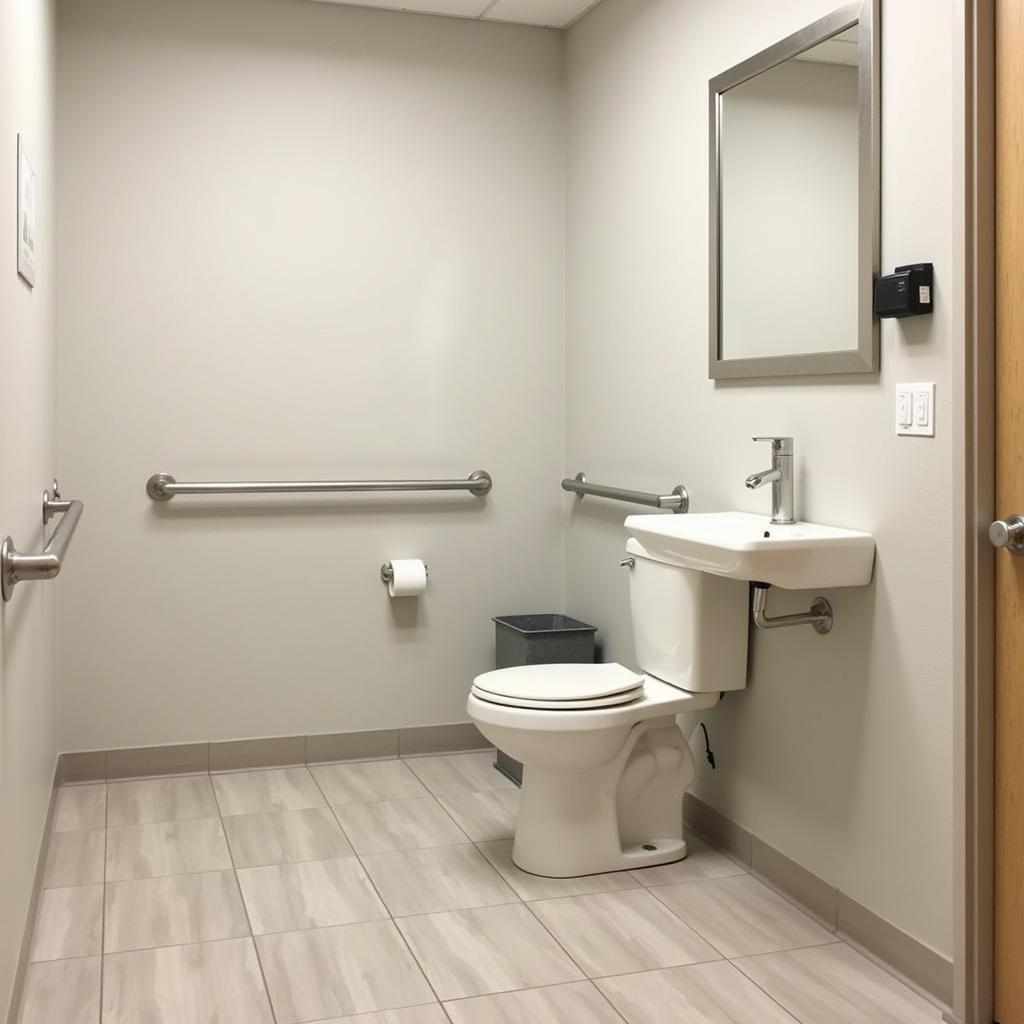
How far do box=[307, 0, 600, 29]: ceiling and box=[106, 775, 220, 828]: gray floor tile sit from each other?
2.28 meters

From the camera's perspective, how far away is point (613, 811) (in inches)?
109

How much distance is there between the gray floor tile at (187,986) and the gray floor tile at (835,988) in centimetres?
90

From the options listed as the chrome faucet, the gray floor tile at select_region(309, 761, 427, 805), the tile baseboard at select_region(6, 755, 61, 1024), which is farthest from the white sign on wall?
the gray floor tile at select_region(309, 761, 427, 805)

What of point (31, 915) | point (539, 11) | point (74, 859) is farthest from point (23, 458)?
point (539, 11)

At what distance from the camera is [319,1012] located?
6.89ft

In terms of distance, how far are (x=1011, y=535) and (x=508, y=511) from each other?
205cm

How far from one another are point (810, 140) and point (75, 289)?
79.1 inches

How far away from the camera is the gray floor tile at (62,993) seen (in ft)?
6.84

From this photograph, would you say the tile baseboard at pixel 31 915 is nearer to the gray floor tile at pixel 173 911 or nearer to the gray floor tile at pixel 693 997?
the gray floor tile at pixel 173 911

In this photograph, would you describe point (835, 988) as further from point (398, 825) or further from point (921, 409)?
point (398, 825)

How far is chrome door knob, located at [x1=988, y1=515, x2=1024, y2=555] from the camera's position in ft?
6.39

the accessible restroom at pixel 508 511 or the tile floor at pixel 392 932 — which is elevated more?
the accessible restroom at pixel 508 511

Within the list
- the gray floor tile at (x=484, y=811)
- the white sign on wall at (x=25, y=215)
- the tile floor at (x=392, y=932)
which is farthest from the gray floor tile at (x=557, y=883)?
the white sign on wall at (x=25, y=215)

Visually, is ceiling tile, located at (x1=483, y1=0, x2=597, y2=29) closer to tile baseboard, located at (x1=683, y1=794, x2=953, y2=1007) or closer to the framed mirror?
the framed mirror
